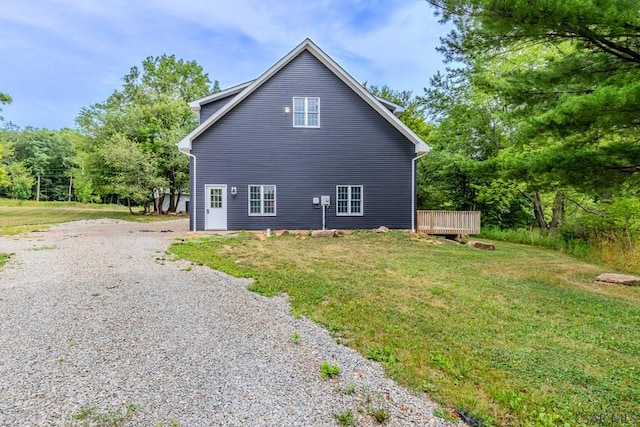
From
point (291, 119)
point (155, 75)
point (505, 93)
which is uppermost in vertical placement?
point (155, 75)

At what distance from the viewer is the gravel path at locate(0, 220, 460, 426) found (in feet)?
7.16

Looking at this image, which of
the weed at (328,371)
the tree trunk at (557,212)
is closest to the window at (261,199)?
the weed at (328,371)

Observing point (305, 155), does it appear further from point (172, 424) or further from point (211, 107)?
point (172, 424)

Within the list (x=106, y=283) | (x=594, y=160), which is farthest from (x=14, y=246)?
(x=594, y=160)

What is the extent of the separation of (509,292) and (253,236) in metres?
8.01

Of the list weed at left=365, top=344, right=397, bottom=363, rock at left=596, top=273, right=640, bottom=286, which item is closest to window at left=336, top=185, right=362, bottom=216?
rock at left=596, top=273, right=640, bottom=286

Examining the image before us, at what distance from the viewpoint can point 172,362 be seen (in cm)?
283

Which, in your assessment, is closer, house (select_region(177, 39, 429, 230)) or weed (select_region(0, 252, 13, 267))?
weed (select_region(0, 252, 13, 267))

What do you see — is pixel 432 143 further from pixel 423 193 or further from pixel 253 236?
pixel 253 236

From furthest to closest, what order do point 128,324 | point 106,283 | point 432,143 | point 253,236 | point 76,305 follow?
1. point 432,143
2. point 253,236
3. point 106,283
4. point 76,305
5. point 128,324

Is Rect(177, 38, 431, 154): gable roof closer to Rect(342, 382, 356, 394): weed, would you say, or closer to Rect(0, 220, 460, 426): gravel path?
Rect(0, 220, 460, 426): gravel path

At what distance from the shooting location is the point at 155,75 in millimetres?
31359

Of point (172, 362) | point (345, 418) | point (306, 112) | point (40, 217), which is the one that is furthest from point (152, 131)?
point (345, 418)

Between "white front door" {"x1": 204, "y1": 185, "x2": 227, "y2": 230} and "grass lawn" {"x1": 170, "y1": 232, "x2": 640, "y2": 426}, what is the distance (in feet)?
13.7
